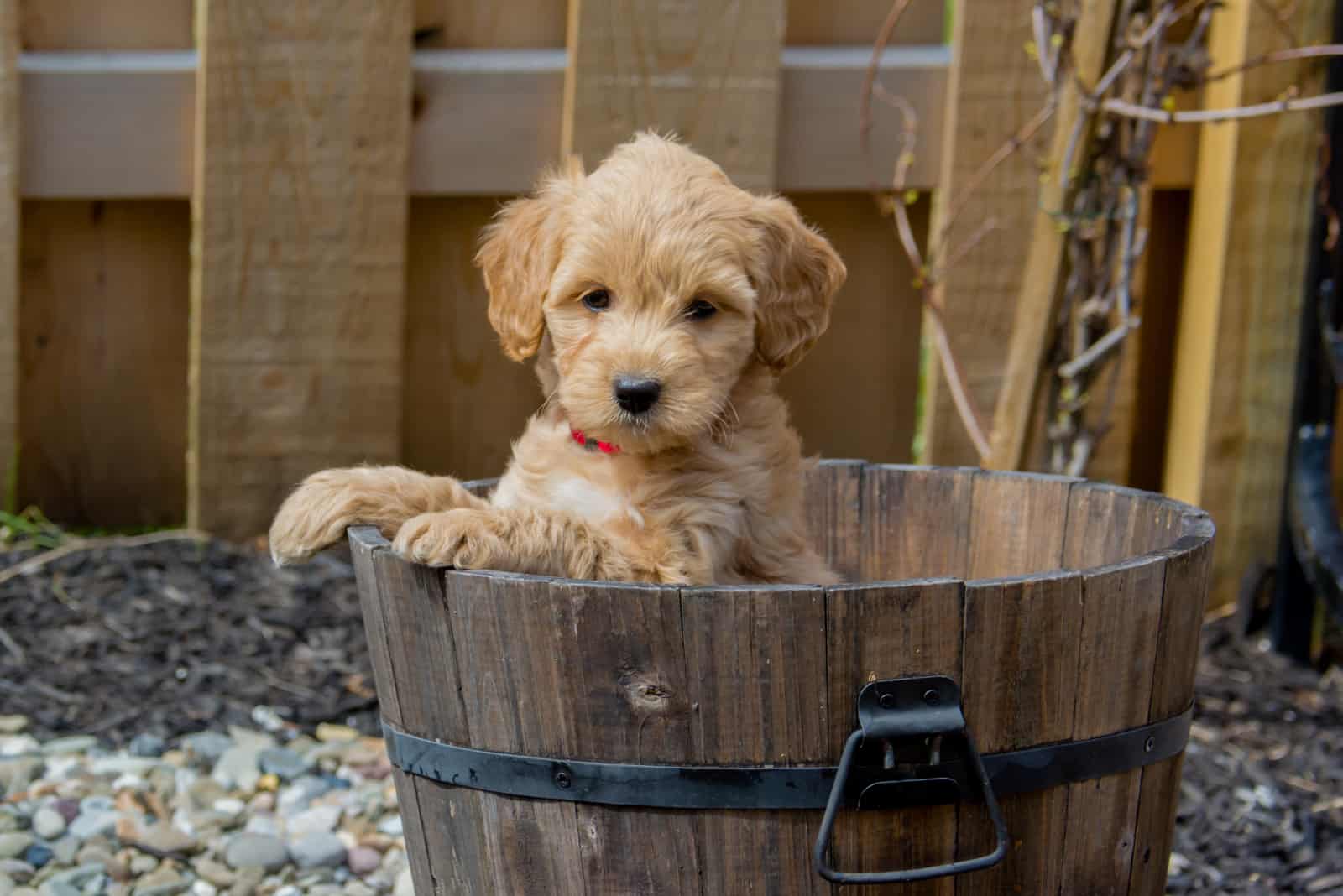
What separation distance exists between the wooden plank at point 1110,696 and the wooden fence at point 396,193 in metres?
2.58

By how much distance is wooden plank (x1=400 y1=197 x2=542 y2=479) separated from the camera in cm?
503

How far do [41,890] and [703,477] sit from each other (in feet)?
5.98

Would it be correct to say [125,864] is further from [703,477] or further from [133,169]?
[133,169]

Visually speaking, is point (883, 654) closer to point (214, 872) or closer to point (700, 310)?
point (700, 310)

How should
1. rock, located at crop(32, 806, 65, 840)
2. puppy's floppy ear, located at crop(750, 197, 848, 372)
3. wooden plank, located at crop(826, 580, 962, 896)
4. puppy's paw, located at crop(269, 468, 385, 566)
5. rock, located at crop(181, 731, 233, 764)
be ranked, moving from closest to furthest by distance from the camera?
1. wooden plank, located at crop(826, 580, 962, 896)
2. puppy's paw, located at crop(269, 468, 385, 566)
3. puppy's floppy ear, located at crop(750, 197, 848, 372)
4. rock, located at crop(32, 806, 65, 840)
5. rock, located at crop(181, 731, 233, 764)

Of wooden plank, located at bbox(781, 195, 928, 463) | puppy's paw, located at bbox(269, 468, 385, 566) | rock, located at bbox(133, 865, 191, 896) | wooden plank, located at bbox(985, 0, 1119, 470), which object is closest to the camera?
puppy's paw, located at bbox(269, 468, 385, 566)

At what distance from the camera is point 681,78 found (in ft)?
15.5

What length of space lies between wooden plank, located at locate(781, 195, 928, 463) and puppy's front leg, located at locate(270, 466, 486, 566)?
2628 millimetres

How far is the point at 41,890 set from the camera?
335cm

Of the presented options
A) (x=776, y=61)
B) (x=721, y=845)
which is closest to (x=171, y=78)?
(x=776, y=61)

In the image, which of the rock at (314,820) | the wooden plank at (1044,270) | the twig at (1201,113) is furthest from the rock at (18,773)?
the twig at (1201,113)

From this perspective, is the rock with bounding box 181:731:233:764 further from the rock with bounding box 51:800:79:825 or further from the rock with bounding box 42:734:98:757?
the rock with bounding box 51:800:79:825

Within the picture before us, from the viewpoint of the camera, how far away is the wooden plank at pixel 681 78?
4688mm

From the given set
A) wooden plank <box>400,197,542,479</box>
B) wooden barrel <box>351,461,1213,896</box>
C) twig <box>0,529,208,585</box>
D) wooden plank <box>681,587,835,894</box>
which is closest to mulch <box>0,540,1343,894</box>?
twig <box>0,529,208,585</box>
